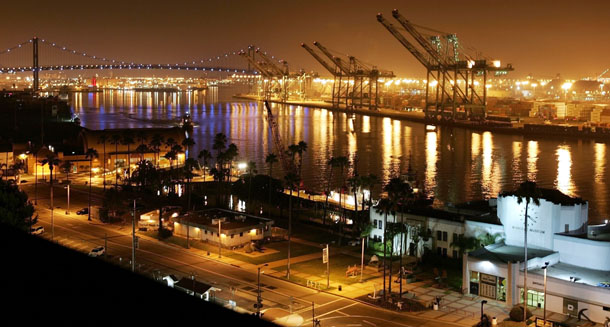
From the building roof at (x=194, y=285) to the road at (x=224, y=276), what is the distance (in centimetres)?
26

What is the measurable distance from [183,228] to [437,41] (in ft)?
150

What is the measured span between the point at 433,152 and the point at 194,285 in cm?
2825

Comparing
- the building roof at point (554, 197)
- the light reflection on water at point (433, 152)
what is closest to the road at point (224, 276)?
the building roof at point (554, 197)

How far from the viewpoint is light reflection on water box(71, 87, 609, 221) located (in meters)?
26.5

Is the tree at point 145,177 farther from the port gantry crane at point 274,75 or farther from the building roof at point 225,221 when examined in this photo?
the port gantry crane at point 274,75

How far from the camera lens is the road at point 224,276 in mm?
10141

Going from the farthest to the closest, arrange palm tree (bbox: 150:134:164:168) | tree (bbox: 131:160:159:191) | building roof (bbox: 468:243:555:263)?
palm tree (bbox: 150:134:164:168)
tree (bbox: 131:160:159:191)
building roof (bbox: 468:243:555:263)

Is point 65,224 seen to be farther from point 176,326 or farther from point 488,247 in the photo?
point 176,326

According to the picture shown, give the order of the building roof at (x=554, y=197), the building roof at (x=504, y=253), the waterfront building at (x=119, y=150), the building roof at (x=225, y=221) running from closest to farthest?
the building roof at (x=504, y=253) → the building roof at (x=554, y=197) → the building roof at (x=225, y=221) → the waterfront building at (x=119, y=150)

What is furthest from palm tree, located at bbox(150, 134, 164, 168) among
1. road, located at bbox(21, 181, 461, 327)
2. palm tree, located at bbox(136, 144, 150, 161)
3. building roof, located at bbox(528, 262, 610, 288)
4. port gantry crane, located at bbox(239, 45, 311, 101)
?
port gantry crane, located at bbox(239, 45, 311, 101)

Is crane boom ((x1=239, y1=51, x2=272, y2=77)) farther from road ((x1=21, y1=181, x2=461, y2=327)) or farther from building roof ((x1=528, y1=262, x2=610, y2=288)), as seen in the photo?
building roof ((x1=528, y1=262, x2=610, y2=288))

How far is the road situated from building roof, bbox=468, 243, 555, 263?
Result: 2.18 metres

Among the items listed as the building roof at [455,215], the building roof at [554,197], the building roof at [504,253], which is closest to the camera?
the building roof at [504,253]

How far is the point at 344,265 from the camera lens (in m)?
13.1
